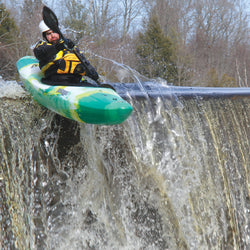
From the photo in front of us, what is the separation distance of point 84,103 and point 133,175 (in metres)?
1.21

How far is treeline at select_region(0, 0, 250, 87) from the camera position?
8782 millimetres

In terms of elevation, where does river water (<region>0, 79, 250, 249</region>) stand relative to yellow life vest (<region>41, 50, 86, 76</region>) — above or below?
below

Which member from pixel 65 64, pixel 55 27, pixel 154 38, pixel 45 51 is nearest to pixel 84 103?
pixel 65 64

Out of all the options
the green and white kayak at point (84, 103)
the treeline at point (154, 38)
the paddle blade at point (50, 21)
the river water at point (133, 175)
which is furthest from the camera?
the treeline at point (154, 38)

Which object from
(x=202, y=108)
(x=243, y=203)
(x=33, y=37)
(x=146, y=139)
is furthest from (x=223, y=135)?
(x=33, y=37)

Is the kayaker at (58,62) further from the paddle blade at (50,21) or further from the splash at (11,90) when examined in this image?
the splash at (11,90)

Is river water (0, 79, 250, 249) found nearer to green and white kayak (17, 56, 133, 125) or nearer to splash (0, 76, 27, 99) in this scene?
splash (0, 76, 27, 99)

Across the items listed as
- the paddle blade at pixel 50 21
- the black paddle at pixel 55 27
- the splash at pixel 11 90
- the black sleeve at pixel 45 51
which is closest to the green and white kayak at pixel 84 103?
the splash at pixel 11 90

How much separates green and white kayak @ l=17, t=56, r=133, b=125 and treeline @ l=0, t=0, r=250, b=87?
2.97 ft

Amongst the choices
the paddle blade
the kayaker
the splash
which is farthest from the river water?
the paddle blade

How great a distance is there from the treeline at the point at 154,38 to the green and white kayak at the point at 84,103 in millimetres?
905

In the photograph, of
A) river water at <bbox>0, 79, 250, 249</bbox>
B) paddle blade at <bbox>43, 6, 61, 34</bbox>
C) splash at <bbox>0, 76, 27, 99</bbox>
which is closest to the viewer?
river water at <bbox>0, 79, 250, 249</bbox>

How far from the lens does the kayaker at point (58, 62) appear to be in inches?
115

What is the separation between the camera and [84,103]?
2412mm
